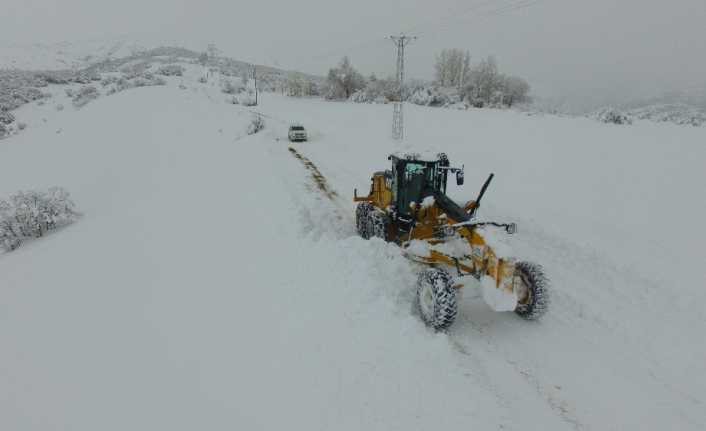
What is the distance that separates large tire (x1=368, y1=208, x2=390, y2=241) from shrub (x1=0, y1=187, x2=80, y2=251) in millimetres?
13038

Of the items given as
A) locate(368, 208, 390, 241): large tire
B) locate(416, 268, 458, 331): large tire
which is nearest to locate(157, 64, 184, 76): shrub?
locate(368, 208, 390, 241): large tire

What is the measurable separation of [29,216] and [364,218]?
13157 millimetres

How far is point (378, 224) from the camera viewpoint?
29.9ft

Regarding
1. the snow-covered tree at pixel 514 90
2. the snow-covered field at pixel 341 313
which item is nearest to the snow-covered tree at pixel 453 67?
the snow-covered tree at pixel 514 90

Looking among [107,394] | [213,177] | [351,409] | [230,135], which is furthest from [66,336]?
[230,135]

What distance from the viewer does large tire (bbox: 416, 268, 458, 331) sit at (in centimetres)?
559

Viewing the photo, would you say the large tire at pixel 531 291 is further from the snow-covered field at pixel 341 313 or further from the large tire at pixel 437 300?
the large tire at pixel 437 300

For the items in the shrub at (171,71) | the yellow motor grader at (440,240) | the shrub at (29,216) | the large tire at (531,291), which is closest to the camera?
the yellow motor grader at (440,240)

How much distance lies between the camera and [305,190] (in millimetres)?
14094

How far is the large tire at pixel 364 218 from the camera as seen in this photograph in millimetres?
9945

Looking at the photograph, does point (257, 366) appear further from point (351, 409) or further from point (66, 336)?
point (66, 336)

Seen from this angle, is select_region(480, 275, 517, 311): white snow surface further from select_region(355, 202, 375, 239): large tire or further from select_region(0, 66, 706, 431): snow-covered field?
select_region(355, 202, 375, 239): large tire

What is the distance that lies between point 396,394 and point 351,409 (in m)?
0.56

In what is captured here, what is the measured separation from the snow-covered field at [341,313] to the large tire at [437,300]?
22 cm
